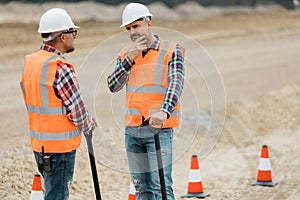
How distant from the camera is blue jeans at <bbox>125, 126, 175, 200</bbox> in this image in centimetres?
606

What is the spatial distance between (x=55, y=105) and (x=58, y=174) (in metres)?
0.51

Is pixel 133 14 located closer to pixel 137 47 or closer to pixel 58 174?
pixel 137 47

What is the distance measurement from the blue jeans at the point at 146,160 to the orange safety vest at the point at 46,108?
0.56 m

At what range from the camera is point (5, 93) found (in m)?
16.2

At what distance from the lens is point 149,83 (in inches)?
237

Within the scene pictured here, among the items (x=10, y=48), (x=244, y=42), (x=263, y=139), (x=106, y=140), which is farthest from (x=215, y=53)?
(x=106, y=140)

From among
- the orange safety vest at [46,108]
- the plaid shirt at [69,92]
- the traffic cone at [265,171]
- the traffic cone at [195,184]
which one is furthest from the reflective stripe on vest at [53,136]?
the traffic cone at [265,171]

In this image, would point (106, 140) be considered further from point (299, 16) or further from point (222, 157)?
point (299, 16)

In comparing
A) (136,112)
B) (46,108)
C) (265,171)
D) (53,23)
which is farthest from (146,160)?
(265,171)

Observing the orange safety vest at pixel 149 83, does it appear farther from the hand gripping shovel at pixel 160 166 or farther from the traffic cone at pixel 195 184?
the traffic cone at pixel 195 184

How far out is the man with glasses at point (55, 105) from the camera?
18.1ft

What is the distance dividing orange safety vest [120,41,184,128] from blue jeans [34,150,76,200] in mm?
648

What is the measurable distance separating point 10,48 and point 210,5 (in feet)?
54.6

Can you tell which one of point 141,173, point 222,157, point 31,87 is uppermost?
point 31,87
